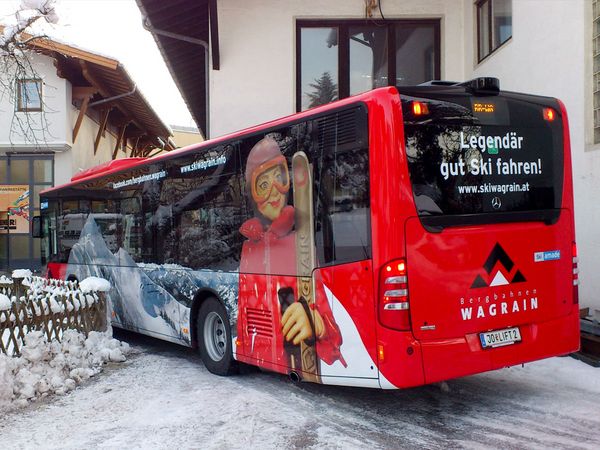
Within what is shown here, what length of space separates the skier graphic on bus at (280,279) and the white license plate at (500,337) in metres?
1.16

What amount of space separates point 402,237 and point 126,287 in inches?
213

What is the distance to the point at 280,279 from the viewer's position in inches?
210

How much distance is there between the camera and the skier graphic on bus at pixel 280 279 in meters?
4.94

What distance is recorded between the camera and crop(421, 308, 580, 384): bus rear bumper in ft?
14.4

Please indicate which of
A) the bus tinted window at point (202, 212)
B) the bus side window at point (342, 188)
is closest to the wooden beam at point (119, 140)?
the bus tinted window at point (202, 212)

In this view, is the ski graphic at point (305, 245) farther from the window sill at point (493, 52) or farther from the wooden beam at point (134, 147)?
the wooden beam at point (134, 147)

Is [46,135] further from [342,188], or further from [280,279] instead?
[342,188]

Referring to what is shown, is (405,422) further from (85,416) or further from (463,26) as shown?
(463,26)

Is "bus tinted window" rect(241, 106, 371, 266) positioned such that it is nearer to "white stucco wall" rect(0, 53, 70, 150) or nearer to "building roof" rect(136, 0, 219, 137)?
"building roof" rect(136, 0, 219, 137)

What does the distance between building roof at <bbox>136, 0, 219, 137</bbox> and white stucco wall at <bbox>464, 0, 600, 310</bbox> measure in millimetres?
5518

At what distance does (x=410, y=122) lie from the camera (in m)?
4.45

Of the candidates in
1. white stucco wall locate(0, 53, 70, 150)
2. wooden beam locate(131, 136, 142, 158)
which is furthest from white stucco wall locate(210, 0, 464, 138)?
wooden beam locate(131, 136, 142, 158)

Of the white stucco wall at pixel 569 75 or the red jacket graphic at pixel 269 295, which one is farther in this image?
the white stucco wall at pixel 569 75

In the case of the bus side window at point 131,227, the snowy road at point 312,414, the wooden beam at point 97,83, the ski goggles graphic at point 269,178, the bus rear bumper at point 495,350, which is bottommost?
the snowy road at point 312,414
